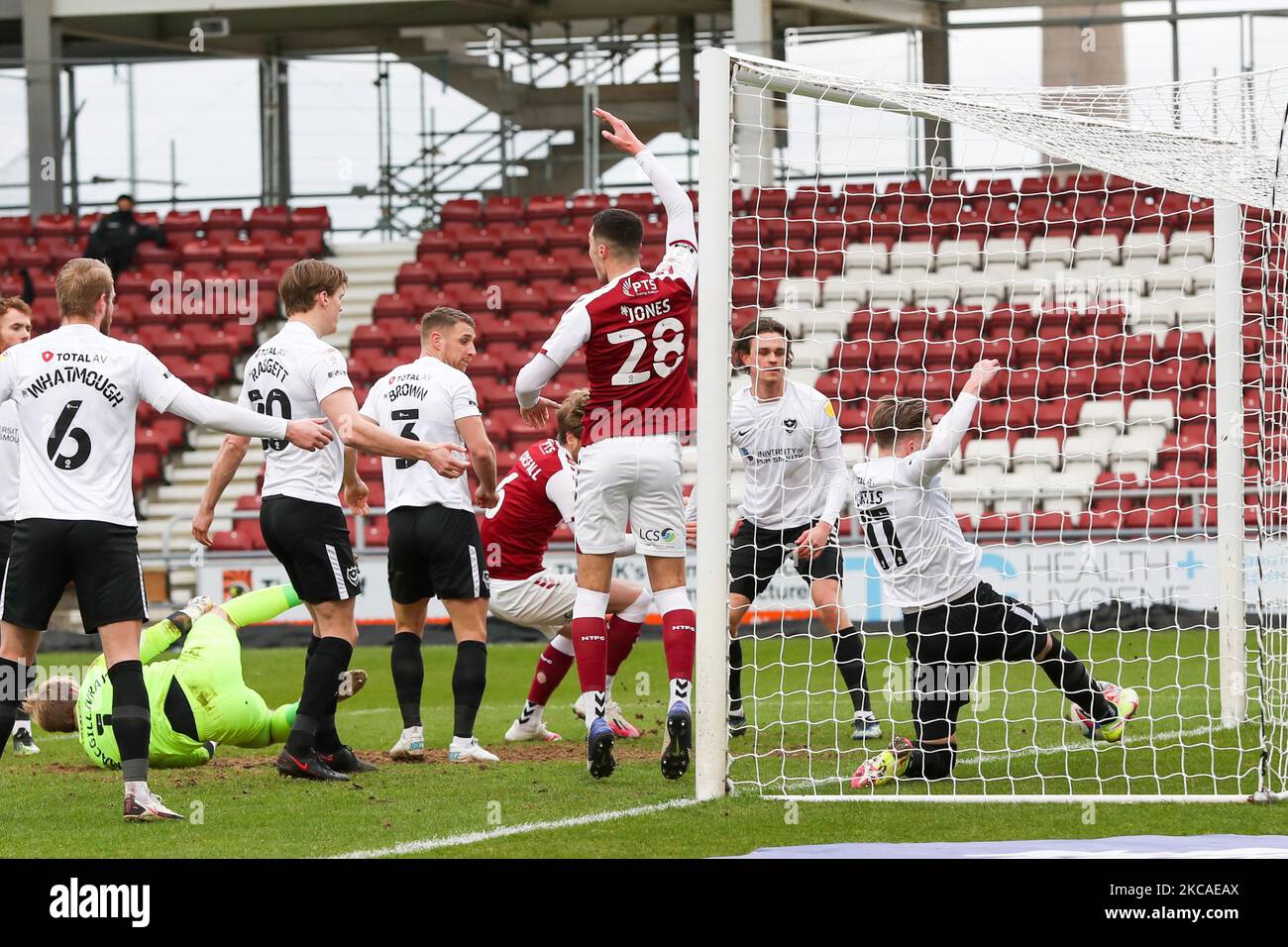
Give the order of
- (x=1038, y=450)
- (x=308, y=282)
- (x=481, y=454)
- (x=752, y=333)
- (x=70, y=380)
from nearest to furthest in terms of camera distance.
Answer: (x=70, y=380) < (x=308, y=282) < (x=481, y=454) < (x=752, y=333) < (x=1038, y=450)

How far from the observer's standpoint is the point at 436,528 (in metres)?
7.02

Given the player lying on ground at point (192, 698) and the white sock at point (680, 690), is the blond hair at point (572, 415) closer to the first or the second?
the player lying on ground at point (192, 698)

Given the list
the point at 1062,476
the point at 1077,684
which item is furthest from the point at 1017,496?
the point at 1077,684

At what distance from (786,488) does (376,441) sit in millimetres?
2635

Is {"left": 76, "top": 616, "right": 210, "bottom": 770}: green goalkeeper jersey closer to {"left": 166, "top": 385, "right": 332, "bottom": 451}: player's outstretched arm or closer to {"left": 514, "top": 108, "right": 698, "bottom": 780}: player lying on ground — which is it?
{"left": 166, "top": 385, "right": 332, "bottom": 451}: player's outstretched arm

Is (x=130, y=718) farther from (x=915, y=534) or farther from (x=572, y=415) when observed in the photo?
(x=915, y=534)

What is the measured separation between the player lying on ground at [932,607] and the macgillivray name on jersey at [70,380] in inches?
122

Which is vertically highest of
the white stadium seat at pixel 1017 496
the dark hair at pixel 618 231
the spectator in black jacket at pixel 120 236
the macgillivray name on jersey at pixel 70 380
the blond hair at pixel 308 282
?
the spectator in black jacket at pixel 120 236

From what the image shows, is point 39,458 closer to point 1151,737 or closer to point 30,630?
point 30,630

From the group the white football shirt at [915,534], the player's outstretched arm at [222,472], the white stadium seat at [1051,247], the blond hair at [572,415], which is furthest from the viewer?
the white stadium seat at [1051,247]

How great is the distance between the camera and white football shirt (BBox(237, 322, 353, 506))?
250 inches

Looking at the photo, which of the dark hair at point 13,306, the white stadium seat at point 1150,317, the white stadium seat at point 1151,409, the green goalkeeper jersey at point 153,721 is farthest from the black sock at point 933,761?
the white stadium seat at point 1150,317

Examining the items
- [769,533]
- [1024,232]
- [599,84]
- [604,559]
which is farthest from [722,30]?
[604,559]

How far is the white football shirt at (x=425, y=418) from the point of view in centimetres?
706
